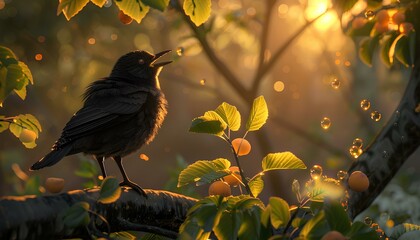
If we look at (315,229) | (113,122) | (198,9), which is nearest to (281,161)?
(315,229)

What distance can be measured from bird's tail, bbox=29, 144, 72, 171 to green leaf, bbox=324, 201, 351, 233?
87.3 inches

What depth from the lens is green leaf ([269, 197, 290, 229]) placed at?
2.60 meters

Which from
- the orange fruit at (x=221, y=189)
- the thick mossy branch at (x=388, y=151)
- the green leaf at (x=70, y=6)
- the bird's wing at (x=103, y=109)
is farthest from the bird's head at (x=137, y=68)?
the green leaf at (x=70, y=6)

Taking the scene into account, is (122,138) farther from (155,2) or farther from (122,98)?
(155,2)

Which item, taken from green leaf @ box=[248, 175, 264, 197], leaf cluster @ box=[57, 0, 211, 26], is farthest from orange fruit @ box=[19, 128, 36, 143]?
green leaf @ box=[248, 175, 264, 197]

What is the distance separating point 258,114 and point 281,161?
0.82ft

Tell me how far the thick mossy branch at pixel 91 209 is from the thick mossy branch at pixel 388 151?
1427 mm

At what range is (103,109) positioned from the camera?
5.02m

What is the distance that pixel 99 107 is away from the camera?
504 cm

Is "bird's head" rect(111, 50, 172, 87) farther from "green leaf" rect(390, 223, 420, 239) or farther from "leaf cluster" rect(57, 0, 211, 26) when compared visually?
"green leaf" rect(390, 223, 420, 239)

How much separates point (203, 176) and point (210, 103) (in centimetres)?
4298

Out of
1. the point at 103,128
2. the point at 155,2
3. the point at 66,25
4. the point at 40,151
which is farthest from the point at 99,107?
the point at 40,151

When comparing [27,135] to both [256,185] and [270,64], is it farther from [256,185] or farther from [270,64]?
[270,64]

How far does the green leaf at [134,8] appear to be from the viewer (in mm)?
2951
